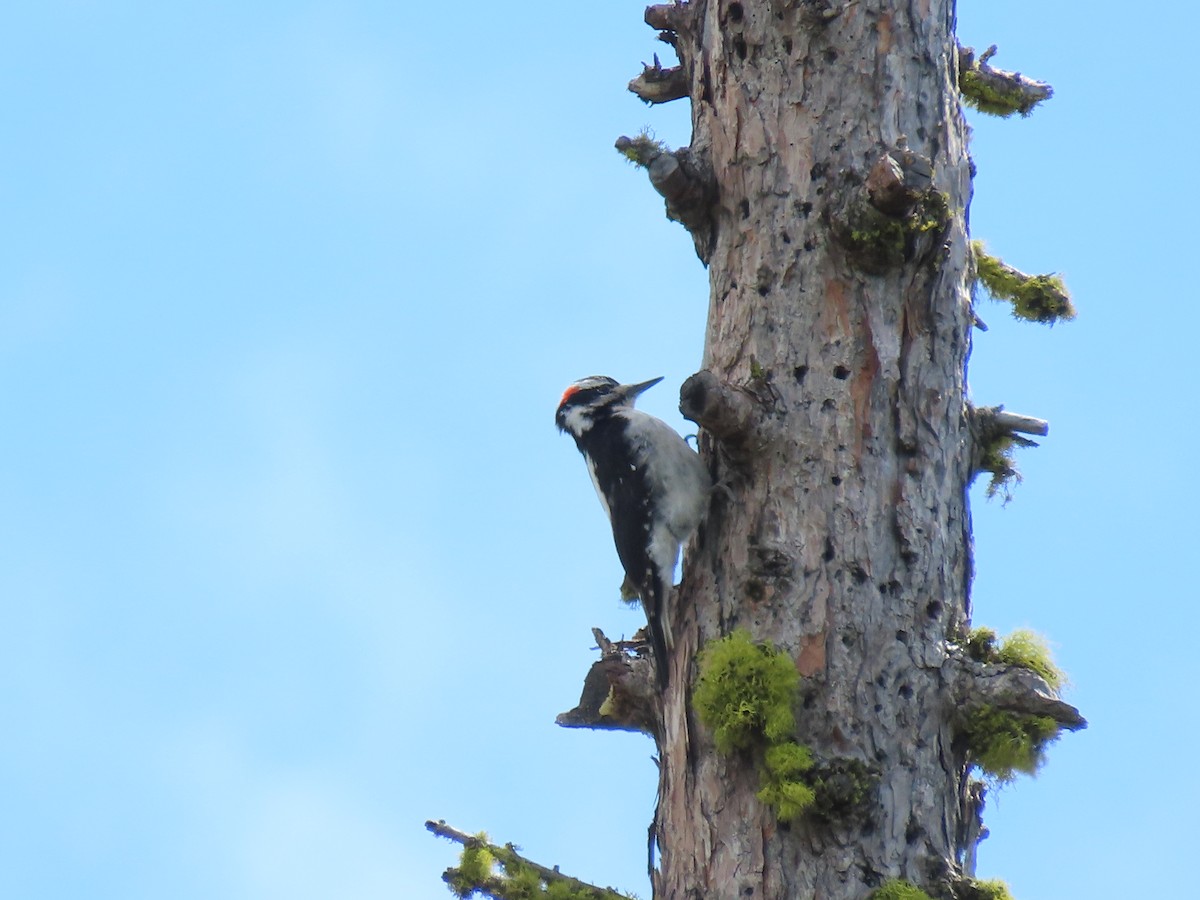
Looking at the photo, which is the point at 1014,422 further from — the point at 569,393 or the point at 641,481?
the point at 569,393

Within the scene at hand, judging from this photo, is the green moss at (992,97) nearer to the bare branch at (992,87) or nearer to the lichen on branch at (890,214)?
the bare branch at (992,87)

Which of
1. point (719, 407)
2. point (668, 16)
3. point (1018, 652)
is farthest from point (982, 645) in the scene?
point (668, 16)

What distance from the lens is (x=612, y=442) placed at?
6312 mm

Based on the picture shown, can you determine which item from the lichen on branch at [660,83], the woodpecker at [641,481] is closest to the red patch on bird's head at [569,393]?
the woodpecker at [641,481]

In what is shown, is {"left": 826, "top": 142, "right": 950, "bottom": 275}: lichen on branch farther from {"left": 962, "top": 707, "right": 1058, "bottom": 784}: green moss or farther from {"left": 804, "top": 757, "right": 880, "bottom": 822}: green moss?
{"left": 804, "top": 757, "right": 880, "bottom": 822}: green moss

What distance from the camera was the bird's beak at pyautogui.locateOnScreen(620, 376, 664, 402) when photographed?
6.75 meters

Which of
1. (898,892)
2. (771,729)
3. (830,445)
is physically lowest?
(898,892)

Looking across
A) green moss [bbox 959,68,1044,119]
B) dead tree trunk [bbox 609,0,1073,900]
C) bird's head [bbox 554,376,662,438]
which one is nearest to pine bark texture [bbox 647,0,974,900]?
dead tree trunk [bbox 609,0,1073,900]

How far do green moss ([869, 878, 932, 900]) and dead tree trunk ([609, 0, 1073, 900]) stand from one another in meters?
0.04

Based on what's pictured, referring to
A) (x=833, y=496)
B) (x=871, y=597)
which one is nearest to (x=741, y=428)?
(x=833, y=496)

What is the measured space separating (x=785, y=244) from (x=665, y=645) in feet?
4.36

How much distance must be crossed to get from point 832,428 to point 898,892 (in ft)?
4.50

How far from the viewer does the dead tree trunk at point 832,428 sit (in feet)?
13.0

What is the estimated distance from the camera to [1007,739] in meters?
4.05
